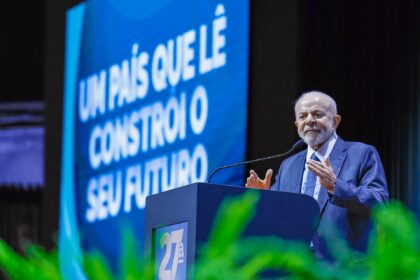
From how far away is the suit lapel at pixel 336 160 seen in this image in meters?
2.99

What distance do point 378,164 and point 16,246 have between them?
6902mm

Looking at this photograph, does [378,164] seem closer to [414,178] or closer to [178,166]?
[414,178]

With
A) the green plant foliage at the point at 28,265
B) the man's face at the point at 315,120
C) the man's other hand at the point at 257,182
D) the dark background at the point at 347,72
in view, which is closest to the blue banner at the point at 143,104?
the dark background at the point at 347,72

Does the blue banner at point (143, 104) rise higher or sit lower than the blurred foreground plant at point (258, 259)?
higher

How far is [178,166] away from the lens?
490 centimetres

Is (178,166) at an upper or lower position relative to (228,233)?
upper

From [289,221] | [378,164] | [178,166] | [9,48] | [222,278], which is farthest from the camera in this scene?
[9,48]

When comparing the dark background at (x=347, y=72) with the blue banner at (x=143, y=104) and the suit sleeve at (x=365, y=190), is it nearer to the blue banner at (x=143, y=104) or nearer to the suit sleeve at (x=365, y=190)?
the blue banner at (x=143, y=104)

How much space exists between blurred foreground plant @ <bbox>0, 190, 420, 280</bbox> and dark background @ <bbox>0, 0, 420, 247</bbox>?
4.13 meters

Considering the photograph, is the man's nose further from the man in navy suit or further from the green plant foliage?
the green plant foliage

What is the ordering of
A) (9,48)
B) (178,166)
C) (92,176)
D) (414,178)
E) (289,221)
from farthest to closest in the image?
1. (9,48)
2. (92,176)
3. (178,166)
4. (414,178)
5. (289,221)

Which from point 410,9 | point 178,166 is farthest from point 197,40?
point 410,9

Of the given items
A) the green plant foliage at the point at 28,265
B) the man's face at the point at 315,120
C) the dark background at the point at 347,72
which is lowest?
the green plant foliage at the point at 28,265

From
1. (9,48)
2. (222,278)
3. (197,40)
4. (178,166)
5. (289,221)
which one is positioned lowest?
(222,278)
